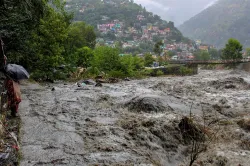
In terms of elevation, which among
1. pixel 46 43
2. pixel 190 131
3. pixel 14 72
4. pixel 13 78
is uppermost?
pixel 46 43

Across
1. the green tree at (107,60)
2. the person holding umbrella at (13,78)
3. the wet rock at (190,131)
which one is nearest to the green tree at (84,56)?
the green tree at (107,60)

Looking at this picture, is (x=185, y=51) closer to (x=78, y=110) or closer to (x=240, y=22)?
(x=240, y=22)

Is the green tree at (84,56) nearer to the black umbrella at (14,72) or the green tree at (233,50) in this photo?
the black umbrella at (14,72)

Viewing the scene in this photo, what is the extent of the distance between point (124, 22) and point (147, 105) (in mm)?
142586

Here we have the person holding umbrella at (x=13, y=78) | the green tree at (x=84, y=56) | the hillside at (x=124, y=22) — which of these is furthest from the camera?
the hillside at (x=124, y=22)

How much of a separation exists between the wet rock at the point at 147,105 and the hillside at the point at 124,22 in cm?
10823

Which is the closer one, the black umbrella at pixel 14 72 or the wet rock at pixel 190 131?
the wet rock at pixel 190 131

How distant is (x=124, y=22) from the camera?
5748 inches

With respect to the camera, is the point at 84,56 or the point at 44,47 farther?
the point at 84,56

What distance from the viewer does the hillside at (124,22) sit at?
132m

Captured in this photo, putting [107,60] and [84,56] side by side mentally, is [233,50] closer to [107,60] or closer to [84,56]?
[107,60]

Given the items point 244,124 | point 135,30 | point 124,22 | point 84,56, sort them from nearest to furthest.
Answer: point 244,124, point 84,56, point 135,30, point 124,22

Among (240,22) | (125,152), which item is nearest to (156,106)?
(125,152)

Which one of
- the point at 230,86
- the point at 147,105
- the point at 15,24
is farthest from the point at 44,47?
the point at 230,86
